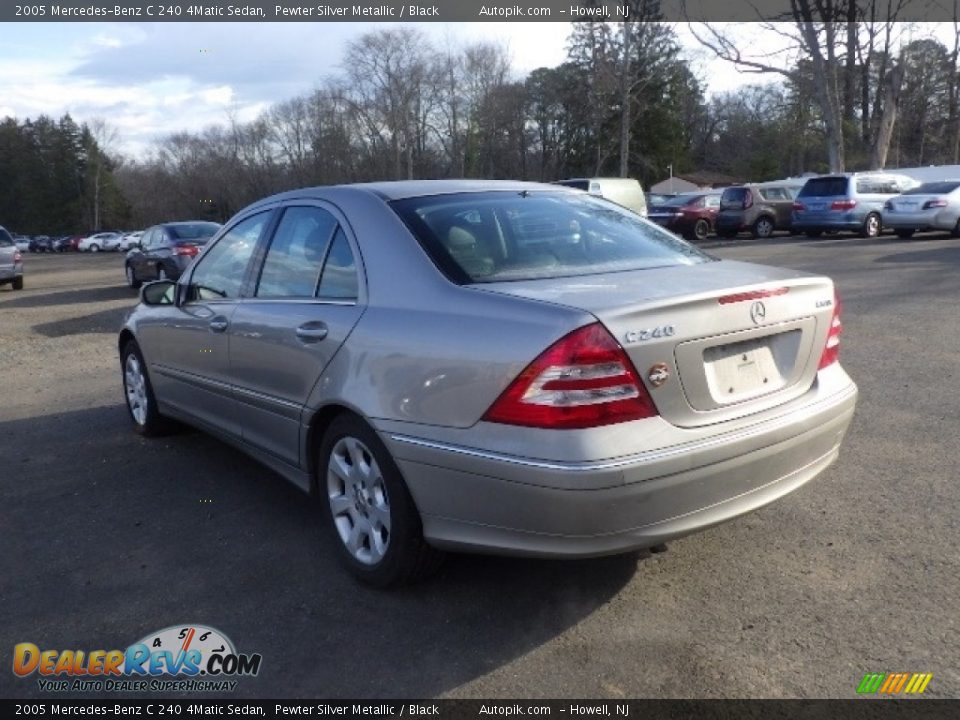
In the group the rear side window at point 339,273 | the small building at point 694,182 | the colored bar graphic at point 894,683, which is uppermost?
the small building at point 694,182

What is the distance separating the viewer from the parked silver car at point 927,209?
66.2 feet

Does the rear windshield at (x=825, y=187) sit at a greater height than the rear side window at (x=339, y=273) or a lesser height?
greater

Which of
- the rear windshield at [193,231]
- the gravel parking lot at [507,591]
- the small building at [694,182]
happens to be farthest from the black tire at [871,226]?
the small building at [694,182]

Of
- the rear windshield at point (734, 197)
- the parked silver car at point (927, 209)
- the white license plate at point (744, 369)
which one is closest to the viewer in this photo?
the white license plate at point (744, 369)

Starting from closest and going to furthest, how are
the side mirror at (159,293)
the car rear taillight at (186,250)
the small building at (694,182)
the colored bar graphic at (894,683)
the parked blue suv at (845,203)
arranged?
the colored bar graphic at (894,683)
the side mirror at (159,293)
the car rear taillight at (186,250)
the parked blue suv at (845,203)
the small building at (694,182)

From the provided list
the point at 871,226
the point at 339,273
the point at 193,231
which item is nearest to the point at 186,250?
the point at 193,231

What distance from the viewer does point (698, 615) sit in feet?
10.5

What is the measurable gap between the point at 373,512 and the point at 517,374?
3.24ft

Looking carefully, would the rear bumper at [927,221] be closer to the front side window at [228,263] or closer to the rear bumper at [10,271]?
the front side window at [228,263]

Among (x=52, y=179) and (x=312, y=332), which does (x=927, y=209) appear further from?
(x=52, y=179)

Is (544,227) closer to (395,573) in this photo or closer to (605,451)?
(605,451)

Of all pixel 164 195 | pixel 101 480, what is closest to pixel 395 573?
pixel 101 480

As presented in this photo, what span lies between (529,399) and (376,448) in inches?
30.2

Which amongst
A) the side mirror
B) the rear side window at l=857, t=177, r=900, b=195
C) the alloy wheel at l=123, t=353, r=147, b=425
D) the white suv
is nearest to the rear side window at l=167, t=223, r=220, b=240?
the alloy wheel at l=123, t=353, r=147, b=425
